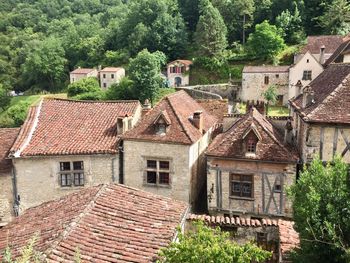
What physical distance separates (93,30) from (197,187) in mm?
95213

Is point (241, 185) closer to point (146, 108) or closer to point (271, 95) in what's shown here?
point (146, 108)

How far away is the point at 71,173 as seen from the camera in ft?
64.8

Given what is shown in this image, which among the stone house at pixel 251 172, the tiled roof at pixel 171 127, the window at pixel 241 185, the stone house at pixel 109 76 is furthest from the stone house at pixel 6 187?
the stone house at pixel 109 76

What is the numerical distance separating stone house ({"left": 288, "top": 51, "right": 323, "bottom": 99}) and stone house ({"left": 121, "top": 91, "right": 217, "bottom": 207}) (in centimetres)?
2932

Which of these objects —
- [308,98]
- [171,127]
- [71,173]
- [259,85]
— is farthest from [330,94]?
[259,85]

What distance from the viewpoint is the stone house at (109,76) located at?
73.7 metres

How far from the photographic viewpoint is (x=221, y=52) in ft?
230

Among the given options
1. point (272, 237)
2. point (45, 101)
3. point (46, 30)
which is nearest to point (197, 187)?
point (272, 237)

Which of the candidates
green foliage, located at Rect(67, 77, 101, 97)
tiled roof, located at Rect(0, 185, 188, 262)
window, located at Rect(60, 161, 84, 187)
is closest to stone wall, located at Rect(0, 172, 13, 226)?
window, located at Rect(60, 161, 84, 187)

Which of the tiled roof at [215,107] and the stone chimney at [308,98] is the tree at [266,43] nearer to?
the tiled roof at [215,107]

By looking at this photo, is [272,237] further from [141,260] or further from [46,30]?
[46,30]

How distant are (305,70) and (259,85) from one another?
8.05 meters

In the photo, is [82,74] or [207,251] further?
[82,74]

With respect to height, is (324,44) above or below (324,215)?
above
